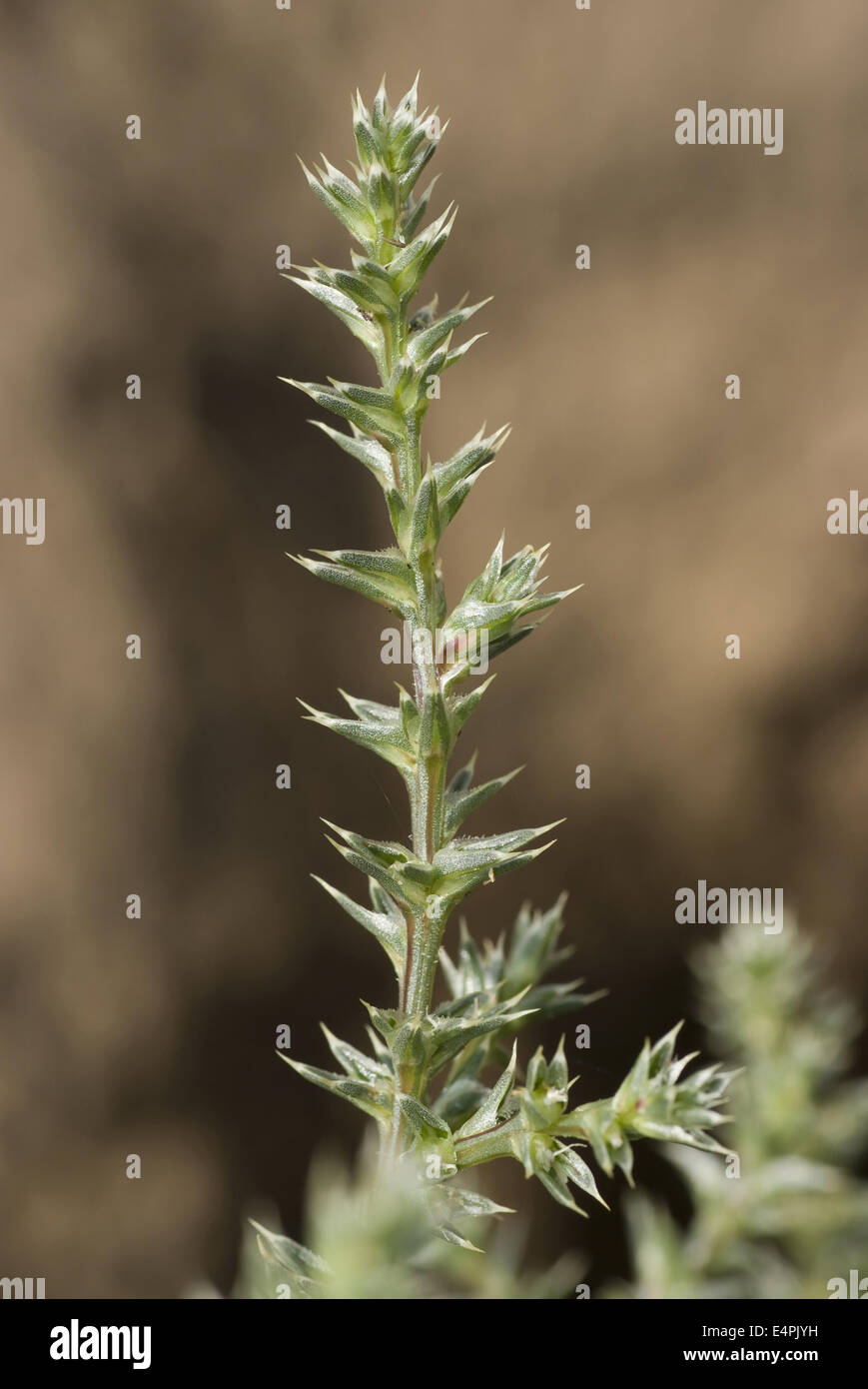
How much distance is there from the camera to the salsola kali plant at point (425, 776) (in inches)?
12.7

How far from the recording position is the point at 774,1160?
521mm

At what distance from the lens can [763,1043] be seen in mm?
549

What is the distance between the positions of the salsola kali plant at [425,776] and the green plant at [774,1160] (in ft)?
0.52

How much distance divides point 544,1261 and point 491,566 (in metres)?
1.37

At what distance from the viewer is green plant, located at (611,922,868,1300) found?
0.49 meters

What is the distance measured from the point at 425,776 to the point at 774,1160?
0.97 feet

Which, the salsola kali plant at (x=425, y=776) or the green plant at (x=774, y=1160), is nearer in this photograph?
the salsola kali plant at (x=425, y=776)

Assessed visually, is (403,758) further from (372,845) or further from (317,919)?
(317,919)

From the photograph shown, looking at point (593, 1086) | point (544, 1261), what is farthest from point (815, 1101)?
point (544, 1261)

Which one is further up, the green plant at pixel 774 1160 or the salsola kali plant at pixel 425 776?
the salsola kali plant at pixel 425 776

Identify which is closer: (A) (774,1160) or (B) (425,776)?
(B) (425,776)

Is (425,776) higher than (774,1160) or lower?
higher

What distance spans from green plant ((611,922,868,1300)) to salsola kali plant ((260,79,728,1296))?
16 centimetres

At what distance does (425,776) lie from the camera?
0.34 m
